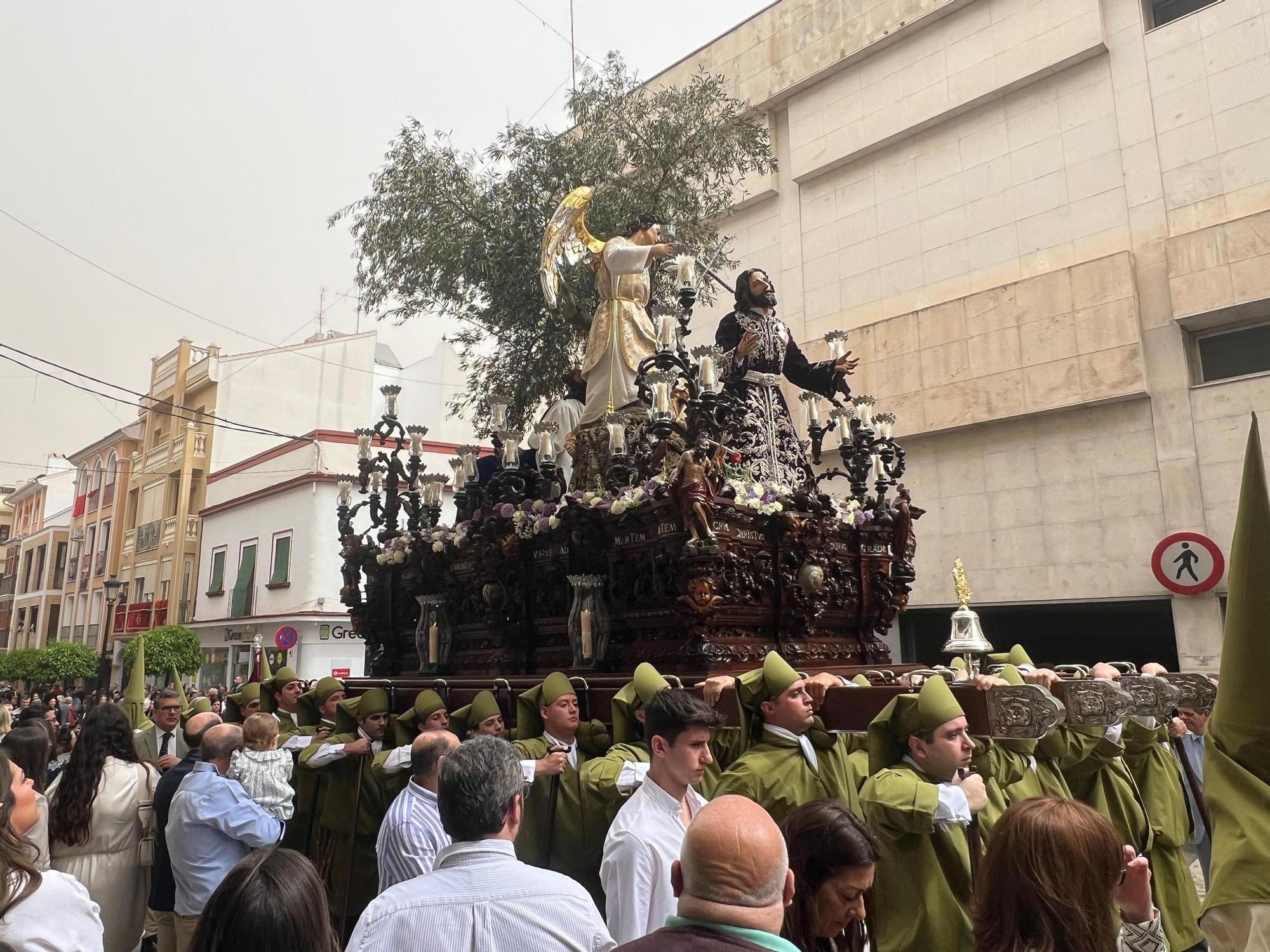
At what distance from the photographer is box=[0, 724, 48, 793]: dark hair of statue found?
15.4 feet

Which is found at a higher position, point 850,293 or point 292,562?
point 850,293

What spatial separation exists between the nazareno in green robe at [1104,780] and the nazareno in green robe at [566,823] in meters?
2.42

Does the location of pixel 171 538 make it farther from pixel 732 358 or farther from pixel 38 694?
pixel 732 358

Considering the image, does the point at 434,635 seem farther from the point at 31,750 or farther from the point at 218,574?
the point at 218,574

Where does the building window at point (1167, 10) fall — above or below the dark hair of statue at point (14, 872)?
above

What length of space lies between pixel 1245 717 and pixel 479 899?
6.34 ft

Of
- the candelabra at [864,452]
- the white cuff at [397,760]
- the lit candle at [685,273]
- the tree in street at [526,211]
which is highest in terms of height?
the tree in street at [526,211]

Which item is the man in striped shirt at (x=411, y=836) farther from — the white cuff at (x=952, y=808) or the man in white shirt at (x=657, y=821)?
the white cuff at (x=952, y=808)

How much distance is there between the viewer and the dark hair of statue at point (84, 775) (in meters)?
4.70

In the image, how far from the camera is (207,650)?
91.7 feet

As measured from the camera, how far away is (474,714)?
5.49 m

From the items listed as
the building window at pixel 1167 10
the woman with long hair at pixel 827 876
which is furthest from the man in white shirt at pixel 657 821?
the building window at pixel 1167 10

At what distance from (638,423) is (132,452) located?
34.5m

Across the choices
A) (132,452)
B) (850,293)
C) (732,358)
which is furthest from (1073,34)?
(132,452)
